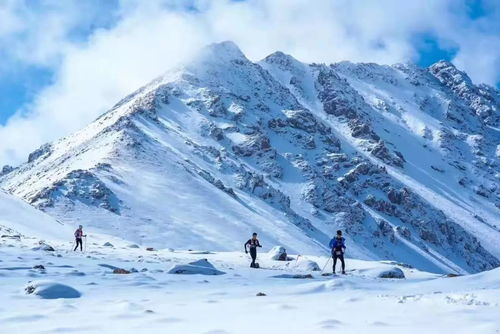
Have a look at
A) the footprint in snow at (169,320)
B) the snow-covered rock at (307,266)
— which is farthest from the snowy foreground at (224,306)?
the snow-covered rock at (307,266)

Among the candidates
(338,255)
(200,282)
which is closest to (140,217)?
(338,255)

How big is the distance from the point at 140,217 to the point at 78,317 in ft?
226

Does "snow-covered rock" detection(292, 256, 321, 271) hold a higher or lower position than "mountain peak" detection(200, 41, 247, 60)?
lower

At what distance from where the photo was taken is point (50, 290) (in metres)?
12.1

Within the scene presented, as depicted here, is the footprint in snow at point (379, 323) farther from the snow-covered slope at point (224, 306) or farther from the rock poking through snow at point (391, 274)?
the rock poking through snow at point (391, 274)

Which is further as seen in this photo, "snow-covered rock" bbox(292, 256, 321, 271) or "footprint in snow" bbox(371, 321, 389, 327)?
"snow-covered rock" bbox(292, 256, 321, 271)

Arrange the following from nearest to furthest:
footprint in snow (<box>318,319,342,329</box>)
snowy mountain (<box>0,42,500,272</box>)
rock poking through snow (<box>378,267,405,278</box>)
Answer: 1. footprint in snow (<box>318,319,342,329</box>)
2. rock poking through snow (<box>378,267,405,278</box>)
3. snowy mountain (<box>0,42,500,272</box>)

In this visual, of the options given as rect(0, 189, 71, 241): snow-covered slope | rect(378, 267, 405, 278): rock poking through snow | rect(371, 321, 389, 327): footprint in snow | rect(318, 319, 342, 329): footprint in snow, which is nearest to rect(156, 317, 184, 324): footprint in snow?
rect(318, 319, 342, 329): footprint in snow

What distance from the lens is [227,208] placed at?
8825cm

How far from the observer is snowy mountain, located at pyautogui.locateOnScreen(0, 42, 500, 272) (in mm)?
80188

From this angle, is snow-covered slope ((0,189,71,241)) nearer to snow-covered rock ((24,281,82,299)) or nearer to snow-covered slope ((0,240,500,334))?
snow-covered slope ((0,240,500,334))

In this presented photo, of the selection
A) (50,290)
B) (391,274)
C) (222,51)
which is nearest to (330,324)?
(50,290)

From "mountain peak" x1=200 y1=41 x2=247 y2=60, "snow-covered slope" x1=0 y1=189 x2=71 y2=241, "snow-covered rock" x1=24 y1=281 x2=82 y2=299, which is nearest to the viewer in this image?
"snow-covered rock" x1=24 y1=281 x2=82 y2=299

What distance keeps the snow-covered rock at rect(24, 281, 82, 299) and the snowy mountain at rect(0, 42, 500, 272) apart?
58785 millimetres
